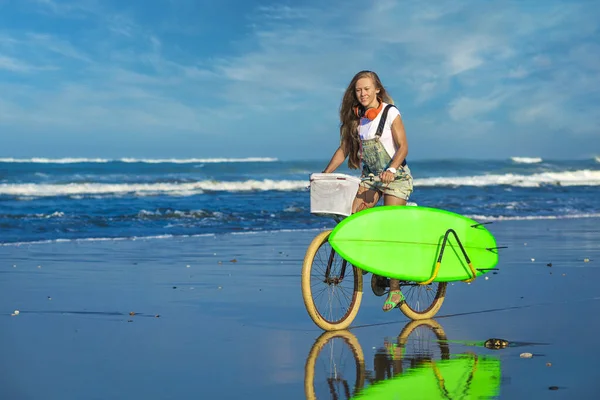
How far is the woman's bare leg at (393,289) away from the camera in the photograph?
5.79m

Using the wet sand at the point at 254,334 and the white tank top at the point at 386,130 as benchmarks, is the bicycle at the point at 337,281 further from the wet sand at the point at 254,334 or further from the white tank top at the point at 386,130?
the white tank top at the point at 386,130

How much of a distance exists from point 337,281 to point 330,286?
0.35 m

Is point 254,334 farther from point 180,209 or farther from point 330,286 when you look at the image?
point 180,209

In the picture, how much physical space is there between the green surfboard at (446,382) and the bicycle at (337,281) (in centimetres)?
135

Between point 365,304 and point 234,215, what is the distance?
11.4 m

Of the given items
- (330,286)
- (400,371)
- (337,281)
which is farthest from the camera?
(330,286)

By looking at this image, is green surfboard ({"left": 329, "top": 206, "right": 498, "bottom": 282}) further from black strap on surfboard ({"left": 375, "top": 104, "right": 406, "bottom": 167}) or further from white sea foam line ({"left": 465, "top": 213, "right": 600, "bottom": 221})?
white sea foam line ({"left": 465, "top": 213, "right": 600, "bottom": 221})

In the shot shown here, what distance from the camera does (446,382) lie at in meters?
4.13

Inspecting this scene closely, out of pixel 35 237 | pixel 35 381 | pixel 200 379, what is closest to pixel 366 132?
pixel 200 379

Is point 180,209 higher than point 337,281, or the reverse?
point 180,209

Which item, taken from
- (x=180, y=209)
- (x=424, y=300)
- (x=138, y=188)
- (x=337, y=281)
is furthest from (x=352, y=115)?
(x=138, y=188)

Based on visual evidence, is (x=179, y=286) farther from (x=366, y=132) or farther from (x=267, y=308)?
(x=366, y=132)

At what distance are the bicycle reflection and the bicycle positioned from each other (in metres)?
0.47

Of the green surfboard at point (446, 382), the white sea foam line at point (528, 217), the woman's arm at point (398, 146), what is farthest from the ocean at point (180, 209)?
the green surfboard at point (446, 382)
